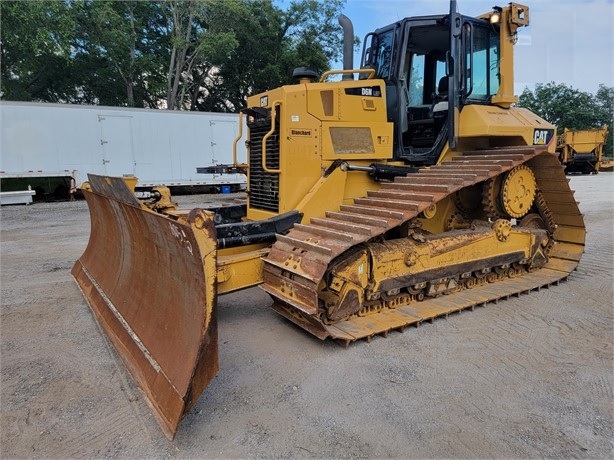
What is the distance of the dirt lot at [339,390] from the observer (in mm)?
2455

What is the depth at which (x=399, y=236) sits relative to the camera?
4711mm

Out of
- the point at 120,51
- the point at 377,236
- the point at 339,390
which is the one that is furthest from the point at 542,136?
the point at 120,51

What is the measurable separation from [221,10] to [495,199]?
18.8 meters

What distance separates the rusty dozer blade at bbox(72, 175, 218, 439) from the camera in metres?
2.58

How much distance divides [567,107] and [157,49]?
1613 inches

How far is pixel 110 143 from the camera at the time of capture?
47.5 feet

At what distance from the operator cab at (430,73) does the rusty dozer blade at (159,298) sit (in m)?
3.04

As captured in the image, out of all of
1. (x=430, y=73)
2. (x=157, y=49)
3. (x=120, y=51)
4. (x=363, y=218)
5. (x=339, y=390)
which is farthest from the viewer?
(x=157, y=49)

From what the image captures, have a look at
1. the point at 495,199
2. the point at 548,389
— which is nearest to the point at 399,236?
the point at 495,199

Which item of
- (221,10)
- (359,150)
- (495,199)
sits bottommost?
(495,199)

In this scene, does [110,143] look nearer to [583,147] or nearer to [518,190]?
[518,190]

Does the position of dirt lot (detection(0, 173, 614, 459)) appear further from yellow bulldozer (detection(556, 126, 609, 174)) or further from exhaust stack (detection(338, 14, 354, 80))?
yellow bulldozer (detection(556, 126, 609, 174))

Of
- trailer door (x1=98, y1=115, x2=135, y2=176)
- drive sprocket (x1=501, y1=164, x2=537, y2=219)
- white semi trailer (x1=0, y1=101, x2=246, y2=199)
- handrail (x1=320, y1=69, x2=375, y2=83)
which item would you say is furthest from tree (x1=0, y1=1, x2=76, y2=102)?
drive sprocket (x1=501, y1=164, x2=537, y2=219)

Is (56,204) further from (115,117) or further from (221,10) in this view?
(221,10)
